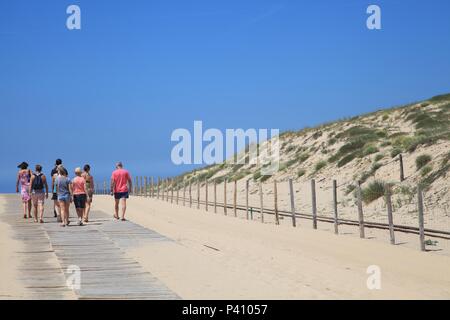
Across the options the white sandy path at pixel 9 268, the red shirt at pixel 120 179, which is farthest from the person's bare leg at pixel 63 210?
the red shirt at pixel 120 179

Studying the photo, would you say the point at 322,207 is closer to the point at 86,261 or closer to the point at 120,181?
the point at 120,181

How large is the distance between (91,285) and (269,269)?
12.8 ft

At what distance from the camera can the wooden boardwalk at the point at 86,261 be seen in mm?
10734

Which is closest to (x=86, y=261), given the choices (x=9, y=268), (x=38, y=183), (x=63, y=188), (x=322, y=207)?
(x=9, y=268)

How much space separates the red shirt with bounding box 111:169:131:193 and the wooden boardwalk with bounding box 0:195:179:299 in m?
1.18

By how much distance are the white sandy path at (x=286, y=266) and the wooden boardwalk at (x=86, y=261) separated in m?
0.46

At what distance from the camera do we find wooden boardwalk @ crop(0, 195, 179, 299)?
1073 cm

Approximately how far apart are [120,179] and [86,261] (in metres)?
8.51

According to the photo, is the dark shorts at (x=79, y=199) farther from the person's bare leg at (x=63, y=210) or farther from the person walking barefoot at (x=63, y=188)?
the person's bare leg at (x=63, y=210)

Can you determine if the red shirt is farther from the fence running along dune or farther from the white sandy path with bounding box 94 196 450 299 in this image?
the fence running along dune

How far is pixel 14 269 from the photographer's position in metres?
12.9

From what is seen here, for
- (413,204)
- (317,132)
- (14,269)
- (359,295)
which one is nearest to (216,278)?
(359,295)
